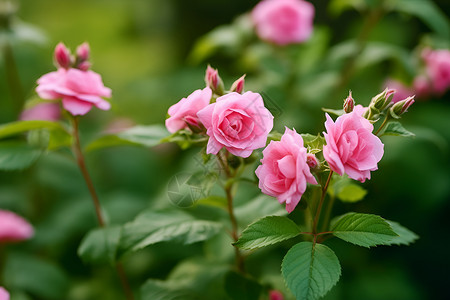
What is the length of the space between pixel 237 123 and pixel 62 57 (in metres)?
0.49

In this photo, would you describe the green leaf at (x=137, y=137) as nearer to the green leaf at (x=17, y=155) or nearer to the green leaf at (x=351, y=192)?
the green leaf at (x=17, y=155)

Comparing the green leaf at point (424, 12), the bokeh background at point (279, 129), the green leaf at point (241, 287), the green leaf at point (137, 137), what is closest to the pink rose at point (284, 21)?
the bokeh background at point (279, 129)

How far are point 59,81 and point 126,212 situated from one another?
83 cm

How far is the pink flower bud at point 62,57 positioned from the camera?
3.52ft

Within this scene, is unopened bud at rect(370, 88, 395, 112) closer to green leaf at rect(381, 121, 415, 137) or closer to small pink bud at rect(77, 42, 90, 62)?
green leaf at rect(381, 121, 415, 137)

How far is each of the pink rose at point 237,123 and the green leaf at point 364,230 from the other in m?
0.22

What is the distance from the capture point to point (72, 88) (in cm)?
104

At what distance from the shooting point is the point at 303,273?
0.77 meters

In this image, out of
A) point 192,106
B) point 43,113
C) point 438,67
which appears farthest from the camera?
point 43,113

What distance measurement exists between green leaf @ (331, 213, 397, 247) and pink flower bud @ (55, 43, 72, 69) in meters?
0.69

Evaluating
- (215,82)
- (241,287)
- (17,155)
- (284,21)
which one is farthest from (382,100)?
(284,21)

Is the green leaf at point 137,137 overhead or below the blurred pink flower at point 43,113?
overhead

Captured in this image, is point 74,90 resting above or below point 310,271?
above

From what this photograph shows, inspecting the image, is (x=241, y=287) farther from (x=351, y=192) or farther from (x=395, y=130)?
(x=395, y=130)
